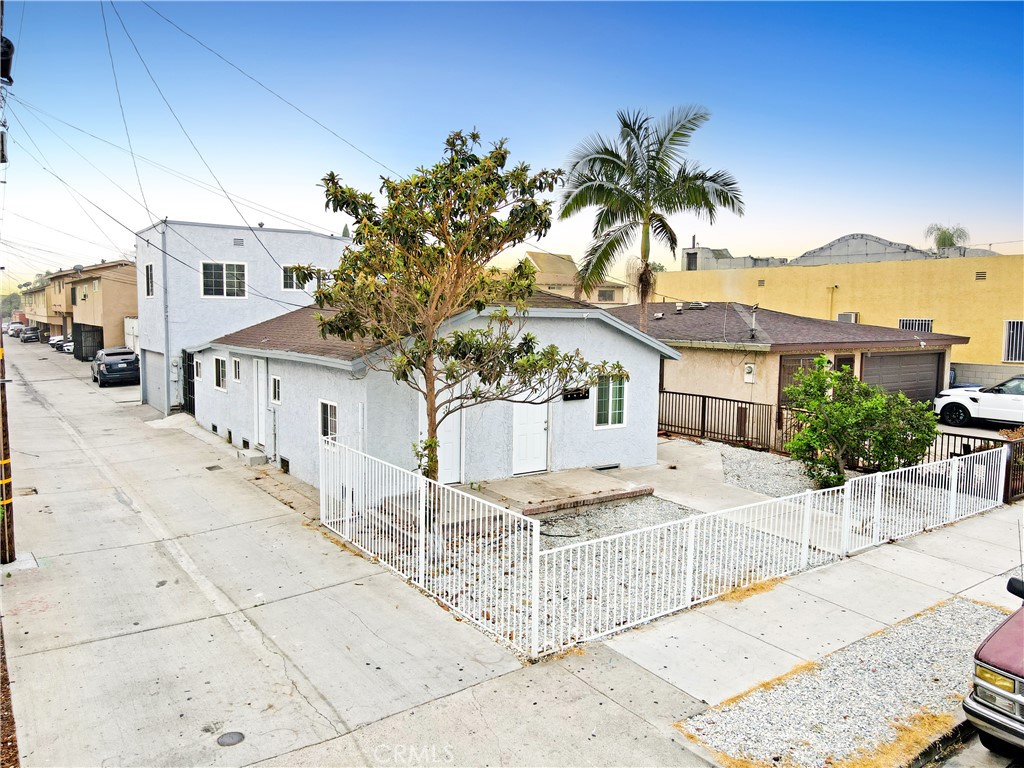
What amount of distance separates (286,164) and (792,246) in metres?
31.3

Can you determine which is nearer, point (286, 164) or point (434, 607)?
point (434, 607)

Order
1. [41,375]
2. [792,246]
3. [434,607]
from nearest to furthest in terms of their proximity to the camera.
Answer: [434,607], [41,375], [792,246]

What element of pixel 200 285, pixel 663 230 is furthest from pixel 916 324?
pixel 200 285

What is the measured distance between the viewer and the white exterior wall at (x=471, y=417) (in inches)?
412

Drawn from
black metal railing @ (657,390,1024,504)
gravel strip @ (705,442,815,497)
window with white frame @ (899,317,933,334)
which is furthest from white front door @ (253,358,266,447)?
window with white frame @ (899,317,933,334)

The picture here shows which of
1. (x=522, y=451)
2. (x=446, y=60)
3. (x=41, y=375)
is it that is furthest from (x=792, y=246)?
(x=41, y=375)

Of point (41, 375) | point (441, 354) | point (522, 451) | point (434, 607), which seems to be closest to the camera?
point (434, 607)

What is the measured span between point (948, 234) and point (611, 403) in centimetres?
3975

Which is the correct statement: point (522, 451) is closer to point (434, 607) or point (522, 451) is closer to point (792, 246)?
point (434, 607)

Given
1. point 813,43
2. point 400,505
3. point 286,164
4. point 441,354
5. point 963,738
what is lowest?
point 963,738

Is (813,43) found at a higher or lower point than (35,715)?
higher

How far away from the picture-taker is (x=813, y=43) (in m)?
14.4

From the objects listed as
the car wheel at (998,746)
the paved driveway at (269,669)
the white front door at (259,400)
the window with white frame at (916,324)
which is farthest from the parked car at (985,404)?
the white front door at (259,400)

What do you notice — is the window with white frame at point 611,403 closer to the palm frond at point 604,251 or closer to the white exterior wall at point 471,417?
the white exterior wall at point 471,417
